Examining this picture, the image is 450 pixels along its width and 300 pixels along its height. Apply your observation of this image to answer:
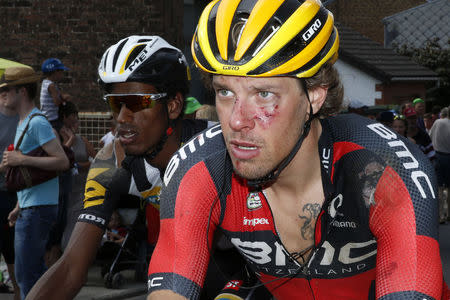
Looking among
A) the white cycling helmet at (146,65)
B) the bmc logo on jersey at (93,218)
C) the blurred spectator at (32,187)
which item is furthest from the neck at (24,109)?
the bmc logo on jersey at (93,218)

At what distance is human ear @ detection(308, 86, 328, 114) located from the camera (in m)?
2.91

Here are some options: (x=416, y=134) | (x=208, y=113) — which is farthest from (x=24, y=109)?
(x=416, y=134)

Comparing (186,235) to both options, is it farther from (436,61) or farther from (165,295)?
(436,61)

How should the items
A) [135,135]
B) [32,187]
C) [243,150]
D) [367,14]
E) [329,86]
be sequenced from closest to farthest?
1. [243,150]
2. [329,86]
3. [135,135]
4. [32,187]
5. [367,14]

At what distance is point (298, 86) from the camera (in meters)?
2.80

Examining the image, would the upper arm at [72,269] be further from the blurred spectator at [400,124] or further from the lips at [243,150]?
the blurred spectator at [400,124]

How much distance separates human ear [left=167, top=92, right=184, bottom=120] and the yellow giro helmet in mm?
1649

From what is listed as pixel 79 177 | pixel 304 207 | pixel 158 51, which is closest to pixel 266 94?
pixel 304 207

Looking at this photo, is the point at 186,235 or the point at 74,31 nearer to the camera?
the point at 186,235

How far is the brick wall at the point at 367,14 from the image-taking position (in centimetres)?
4588

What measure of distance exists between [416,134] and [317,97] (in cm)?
1110

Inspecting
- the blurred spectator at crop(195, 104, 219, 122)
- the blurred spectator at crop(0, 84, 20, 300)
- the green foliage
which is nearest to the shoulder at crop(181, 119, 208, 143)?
the blurred spectator at crop(195, 104, 219, 122)

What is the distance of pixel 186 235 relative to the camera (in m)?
2.78

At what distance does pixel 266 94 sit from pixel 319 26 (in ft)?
1.36
